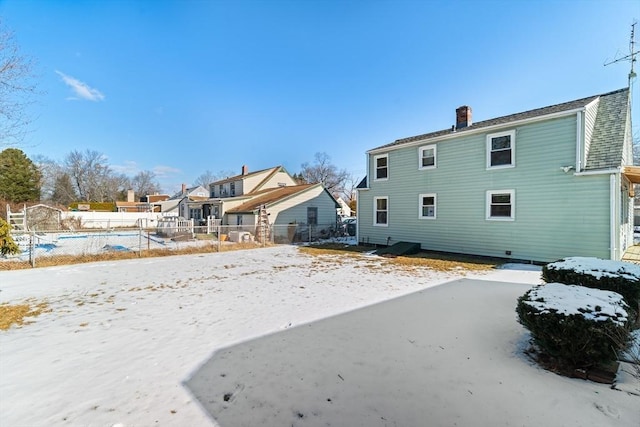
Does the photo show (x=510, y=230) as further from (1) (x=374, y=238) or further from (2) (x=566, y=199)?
(1) (x=374, y=238)

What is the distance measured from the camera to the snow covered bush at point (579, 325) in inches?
111

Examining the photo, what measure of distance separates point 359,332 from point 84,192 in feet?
231

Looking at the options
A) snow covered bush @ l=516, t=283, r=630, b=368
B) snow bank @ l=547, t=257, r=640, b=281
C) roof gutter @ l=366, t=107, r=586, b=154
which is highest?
roof gutter @ l=366, t=107, r=586, b=154

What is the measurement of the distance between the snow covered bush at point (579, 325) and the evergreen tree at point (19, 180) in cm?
5047

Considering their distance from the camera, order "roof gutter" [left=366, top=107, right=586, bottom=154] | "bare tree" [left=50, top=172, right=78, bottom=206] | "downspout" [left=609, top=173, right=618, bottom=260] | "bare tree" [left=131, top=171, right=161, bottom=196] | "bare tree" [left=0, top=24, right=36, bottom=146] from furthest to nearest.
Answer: "bare tree" [left=131, top=171, right=161, bottom=196] → "bare tree" [left=50, top=172, right=78, bottom=206] → "roof gutter" [left=366, top=107, right=586, bottom=154] → "downspout" [left=609, top=173, right=618, bottom=260] → "bare tree" [left=0, top=24, right=36, bottom=146]

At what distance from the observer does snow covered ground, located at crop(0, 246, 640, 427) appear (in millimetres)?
2488

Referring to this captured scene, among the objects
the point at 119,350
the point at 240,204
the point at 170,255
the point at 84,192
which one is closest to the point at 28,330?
the point at 119,350

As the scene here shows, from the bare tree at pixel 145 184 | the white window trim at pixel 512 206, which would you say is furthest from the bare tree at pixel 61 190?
the white window trim at pixel 512 206

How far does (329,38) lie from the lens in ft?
41.9

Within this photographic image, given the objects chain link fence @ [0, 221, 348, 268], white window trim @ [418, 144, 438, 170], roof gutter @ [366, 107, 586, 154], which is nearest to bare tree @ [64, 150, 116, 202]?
chain link fence @ [0, 221, 348, 268]

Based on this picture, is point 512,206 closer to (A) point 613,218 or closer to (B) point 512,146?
(B) point 512,146

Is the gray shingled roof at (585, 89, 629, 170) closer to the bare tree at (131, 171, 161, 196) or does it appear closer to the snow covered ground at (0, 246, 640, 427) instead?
the snow covered ground at (0, 246, 640, 427)

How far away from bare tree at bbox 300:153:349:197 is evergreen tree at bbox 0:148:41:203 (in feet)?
125

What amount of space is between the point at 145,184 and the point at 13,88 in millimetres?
72674
